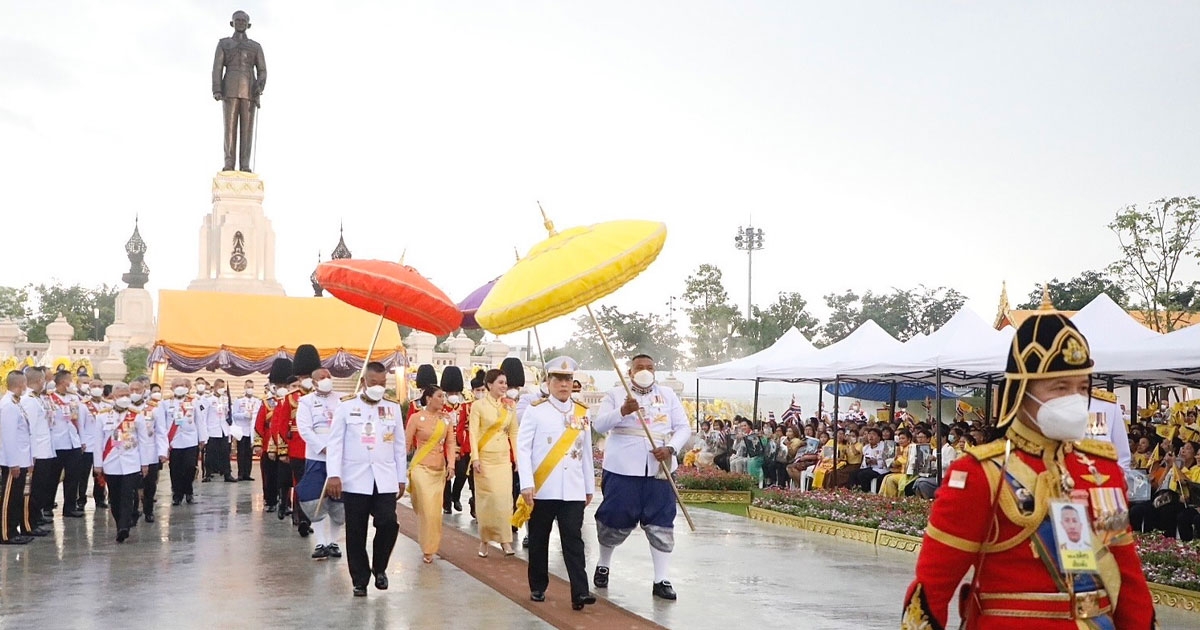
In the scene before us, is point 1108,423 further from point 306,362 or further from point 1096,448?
point 306,362

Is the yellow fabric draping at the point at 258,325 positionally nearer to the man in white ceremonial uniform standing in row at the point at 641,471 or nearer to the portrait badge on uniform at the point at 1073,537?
the man in white ceremonial uniform standing in row at the point at 641,471

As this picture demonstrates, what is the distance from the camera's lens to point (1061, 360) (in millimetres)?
3803

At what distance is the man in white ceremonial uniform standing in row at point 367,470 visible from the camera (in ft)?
30.1

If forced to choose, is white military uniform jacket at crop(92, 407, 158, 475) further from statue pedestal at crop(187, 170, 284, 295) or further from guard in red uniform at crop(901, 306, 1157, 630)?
statue pedestal at crop(187, 170, 284, 295)

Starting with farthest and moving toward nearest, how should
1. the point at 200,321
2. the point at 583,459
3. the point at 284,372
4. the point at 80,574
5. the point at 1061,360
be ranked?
the point at 200,321 → the point at 284,372 → the point at 80,574 → the point at 583,459 → the point at 1061,360

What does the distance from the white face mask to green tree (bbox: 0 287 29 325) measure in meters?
73.0

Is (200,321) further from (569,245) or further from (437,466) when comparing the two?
(569,245)

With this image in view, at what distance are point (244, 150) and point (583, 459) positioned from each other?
32.7 m

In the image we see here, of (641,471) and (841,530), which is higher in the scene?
(641,471)

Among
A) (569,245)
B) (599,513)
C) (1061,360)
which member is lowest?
(599,513)

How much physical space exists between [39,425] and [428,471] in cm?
473

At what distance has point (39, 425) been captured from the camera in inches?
501

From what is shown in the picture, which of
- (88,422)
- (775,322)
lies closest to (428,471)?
(88,422)

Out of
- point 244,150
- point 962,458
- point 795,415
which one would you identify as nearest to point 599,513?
point 962,458
